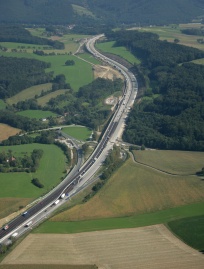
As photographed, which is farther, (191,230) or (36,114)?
(36,114)

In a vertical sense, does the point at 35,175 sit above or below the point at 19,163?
below

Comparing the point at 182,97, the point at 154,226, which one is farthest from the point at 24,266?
the point at 182,97

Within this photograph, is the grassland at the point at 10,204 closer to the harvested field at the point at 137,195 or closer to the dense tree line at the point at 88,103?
the harvested field at the point at 137,195

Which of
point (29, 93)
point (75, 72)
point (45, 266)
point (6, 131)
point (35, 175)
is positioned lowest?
point (45, 266)

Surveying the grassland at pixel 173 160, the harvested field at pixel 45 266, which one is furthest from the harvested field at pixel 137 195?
the harvested field at pixel 45 266

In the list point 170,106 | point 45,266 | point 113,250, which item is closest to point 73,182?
point 113,250

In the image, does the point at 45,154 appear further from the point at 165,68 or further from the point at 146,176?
the point at 165,68

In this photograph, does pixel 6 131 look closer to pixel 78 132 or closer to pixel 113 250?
pixel 78 132
